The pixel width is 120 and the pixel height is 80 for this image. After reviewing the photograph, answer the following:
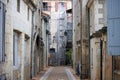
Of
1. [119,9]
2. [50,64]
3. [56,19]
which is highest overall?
[56,19]

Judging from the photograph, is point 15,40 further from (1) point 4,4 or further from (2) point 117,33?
(2) point 117,33

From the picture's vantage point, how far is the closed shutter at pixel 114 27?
33.8 ft

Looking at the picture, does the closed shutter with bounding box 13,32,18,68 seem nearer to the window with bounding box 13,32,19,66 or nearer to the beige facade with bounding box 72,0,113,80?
the window with bounding box 13,32,19,66

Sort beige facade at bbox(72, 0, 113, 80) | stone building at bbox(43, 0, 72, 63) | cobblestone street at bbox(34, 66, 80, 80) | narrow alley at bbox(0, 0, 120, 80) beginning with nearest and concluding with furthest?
narrow alley at bbox(0, 0, 120, 80), beige facade at bbox(72, 0, 113, 80), cobblestone street at bbox(34, 66, 80, 80), stone building at bbox(43, 0, 72, 63)

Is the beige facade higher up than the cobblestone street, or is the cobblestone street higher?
the beige facade

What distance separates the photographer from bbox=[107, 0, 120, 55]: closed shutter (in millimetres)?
10312

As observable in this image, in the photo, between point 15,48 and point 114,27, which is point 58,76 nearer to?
point 15,48

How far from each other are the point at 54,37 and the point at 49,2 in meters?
7.15

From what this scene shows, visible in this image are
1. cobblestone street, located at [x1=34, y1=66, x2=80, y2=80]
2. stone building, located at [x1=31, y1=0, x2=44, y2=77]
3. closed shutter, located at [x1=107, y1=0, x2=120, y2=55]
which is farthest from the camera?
stone building, located at [x1=31, y1=0, x2=44, y2=77]

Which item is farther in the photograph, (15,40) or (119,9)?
(15,40)

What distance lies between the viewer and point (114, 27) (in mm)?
10383

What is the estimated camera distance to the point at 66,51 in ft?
200

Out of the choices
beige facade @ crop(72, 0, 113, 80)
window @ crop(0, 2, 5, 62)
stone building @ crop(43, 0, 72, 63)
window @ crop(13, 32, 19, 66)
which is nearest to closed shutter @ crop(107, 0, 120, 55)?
window @ crop(0, 2, 5, 62)

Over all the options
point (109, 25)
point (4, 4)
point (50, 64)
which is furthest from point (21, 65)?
point (50, 64)
